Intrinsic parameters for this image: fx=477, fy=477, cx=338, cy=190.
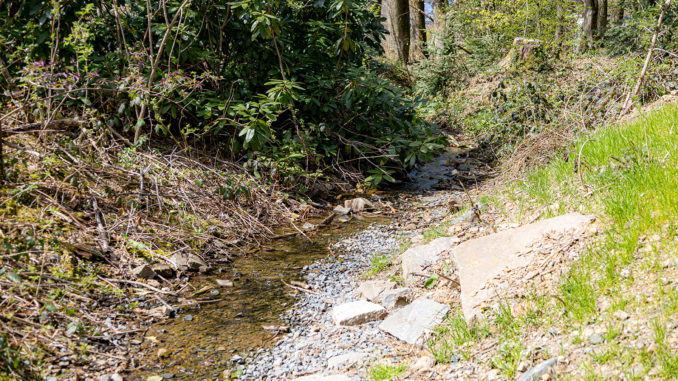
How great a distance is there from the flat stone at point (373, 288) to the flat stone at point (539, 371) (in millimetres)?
1623

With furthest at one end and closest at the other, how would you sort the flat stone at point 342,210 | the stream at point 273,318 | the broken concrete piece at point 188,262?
1. the flat stone at point 342,210
2. the broken concrete piece at point 188,262
3. the stream at point 273,318

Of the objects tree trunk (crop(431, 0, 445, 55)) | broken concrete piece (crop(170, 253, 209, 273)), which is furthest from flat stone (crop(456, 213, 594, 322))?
tree trunk (crop(431, 0, 445, 55))

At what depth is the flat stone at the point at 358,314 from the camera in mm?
3367

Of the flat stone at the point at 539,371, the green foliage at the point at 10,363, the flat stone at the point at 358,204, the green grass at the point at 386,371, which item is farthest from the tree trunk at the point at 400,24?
the green foliage at the point at 10,363

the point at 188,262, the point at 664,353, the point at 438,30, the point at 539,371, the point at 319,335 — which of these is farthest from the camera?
the point at 438,30

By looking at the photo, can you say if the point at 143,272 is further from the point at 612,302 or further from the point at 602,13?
the point at 602,13

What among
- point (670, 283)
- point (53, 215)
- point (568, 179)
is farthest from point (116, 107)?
point (670, 283)

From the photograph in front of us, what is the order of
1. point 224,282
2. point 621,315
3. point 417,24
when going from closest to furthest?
Result: point 621,315 → point 224,282 → point 417,24

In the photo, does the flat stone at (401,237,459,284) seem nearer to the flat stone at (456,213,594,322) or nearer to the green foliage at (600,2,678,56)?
the flat stone at (456,213,594,322)

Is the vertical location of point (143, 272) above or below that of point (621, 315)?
below

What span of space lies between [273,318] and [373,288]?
0.81 metres

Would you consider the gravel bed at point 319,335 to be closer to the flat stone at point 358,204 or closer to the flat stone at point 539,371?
the flat stone at point 539,371

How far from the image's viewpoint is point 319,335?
10.9 feet

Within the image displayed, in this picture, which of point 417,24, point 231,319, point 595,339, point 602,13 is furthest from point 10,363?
point 602,13
